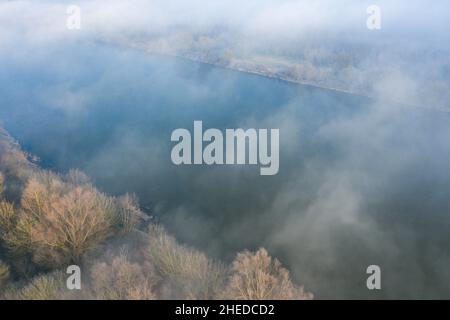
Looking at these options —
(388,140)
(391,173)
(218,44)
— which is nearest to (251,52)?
(218,44)

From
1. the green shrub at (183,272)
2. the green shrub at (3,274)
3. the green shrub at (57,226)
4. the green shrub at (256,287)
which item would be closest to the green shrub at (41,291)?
the green shrub at (3,274)

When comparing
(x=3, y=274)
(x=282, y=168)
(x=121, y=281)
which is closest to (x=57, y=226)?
(x=3, y=274)

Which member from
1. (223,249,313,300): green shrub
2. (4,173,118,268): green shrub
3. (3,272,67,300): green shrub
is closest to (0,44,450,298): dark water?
(223,249,313,300): green shrub

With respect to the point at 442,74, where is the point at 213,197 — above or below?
below

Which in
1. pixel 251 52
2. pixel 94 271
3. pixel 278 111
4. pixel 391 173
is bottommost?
pixel 94 271

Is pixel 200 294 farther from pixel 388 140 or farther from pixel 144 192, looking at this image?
pixel 388 140

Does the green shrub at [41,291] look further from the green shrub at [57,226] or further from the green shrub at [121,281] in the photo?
the green shrub at [57,226]

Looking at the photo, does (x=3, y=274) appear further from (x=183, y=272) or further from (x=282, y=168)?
(x=282, y=168)
